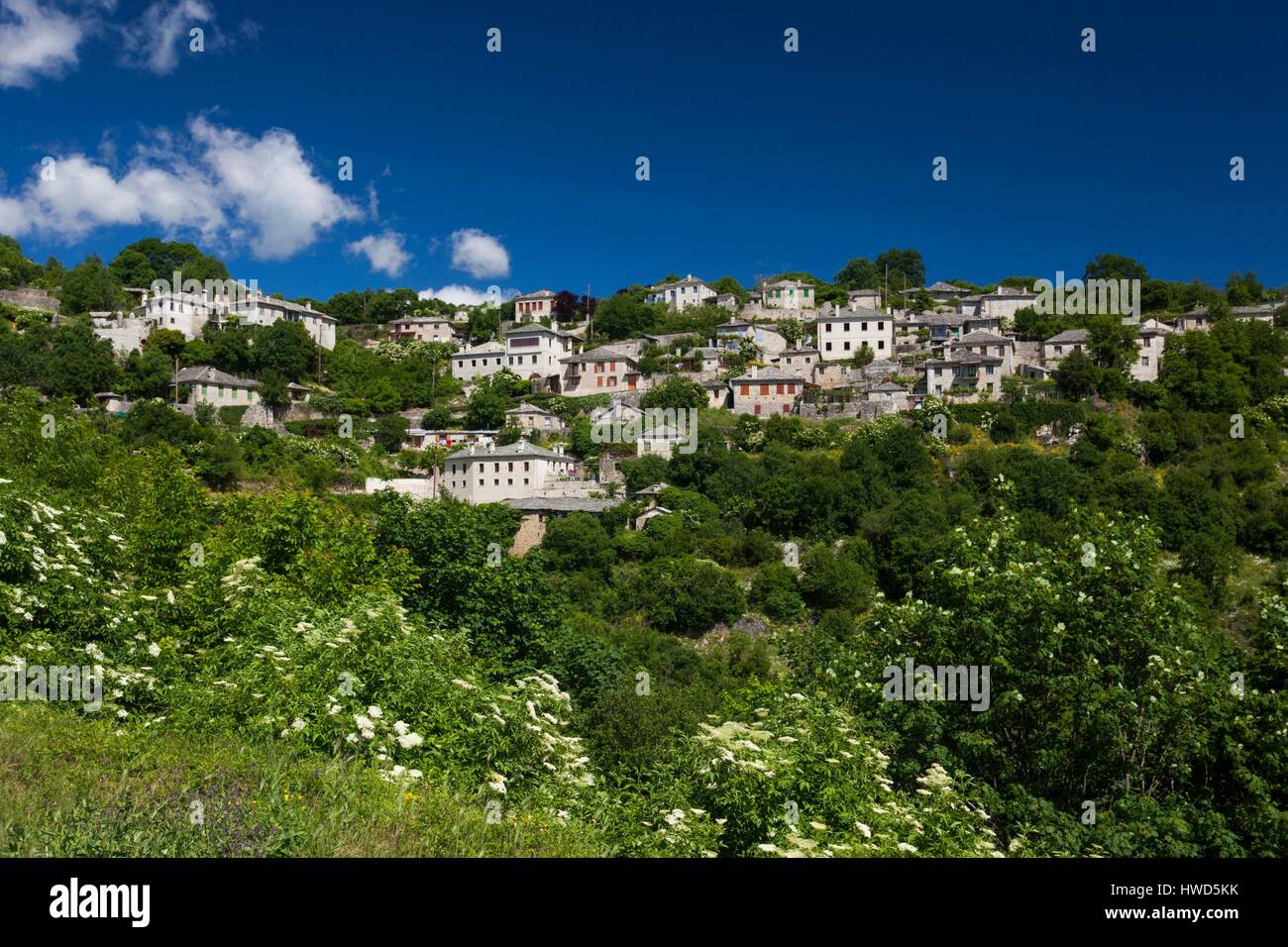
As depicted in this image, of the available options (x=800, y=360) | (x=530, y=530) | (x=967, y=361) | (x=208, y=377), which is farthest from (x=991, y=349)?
(x=208, y=377)

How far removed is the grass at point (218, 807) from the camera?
17.1 ft

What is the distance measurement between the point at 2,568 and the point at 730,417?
5474 cm

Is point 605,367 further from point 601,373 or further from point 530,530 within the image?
point 530,530

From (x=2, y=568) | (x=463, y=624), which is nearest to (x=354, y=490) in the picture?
(x=463, y=624)

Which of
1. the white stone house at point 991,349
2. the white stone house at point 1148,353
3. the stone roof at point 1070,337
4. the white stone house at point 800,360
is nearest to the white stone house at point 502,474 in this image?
the white stone house at point 800,360

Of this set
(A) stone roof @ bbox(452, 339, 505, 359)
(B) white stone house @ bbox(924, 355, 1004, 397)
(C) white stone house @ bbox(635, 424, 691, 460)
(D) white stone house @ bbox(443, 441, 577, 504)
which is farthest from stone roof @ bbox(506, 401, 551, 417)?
(B) white stone house @ bbox(924, 355, 1004, 397)

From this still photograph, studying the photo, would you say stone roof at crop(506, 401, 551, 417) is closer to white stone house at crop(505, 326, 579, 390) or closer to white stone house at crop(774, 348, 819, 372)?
white stone house at crop(505, 326, 579, 390)

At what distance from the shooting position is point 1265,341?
66.0 meters

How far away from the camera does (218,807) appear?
5.75 metres

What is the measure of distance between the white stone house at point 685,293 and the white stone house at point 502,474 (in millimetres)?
41226

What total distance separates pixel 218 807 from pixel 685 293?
9368cm

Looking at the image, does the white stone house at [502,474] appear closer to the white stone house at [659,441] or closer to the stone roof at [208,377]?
the white stone house at [659,441]

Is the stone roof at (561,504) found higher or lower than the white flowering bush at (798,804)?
higher
